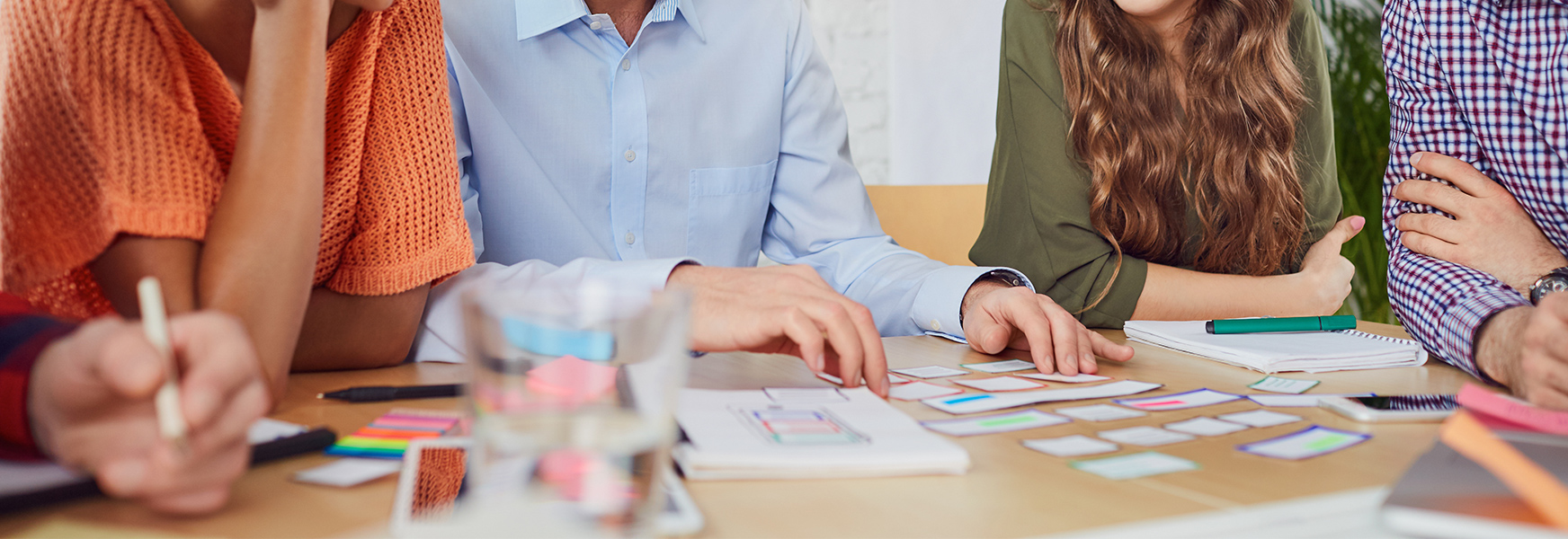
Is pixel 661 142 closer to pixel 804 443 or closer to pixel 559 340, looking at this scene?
pixel 804 443

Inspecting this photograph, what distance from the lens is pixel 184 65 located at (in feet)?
2.63

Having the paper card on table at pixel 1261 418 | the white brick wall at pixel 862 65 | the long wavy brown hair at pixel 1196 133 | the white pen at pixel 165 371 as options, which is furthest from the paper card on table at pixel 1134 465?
the white brick wall at pixel 862 65

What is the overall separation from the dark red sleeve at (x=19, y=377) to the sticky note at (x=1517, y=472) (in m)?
0.66

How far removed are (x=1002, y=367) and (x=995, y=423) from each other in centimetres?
24

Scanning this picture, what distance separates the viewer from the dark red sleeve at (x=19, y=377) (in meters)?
0.50

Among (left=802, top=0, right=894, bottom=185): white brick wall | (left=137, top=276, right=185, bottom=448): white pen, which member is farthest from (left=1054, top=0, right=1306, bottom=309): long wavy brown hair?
(left=802, top=0, right=894, bottom=185): white brick wall

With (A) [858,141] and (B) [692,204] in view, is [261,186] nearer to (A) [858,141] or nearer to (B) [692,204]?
(B) [692,204]

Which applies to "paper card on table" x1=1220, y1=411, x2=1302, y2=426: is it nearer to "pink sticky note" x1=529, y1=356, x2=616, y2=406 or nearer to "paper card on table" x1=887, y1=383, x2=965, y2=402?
"paper card on table" x1=887, y1=383, x2=965, y2=402

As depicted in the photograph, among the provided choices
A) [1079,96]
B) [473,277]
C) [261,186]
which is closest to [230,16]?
[261,186]

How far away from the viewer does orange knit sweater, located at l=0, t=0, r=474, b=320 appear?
71 centimetres

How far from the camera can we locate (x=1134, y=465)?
0.56 meters

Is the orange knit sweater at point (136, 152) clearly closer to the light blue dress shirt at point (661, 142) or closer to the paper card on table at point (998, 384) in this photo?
the light blue dress shirt at point (661, 142)

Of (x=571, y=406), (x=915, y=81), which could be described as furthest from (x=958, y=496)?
(x=915, y=81)

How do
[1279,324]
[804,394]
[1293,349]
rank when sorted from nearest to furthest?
[804,394] < [1293,349] < [1279,324]
